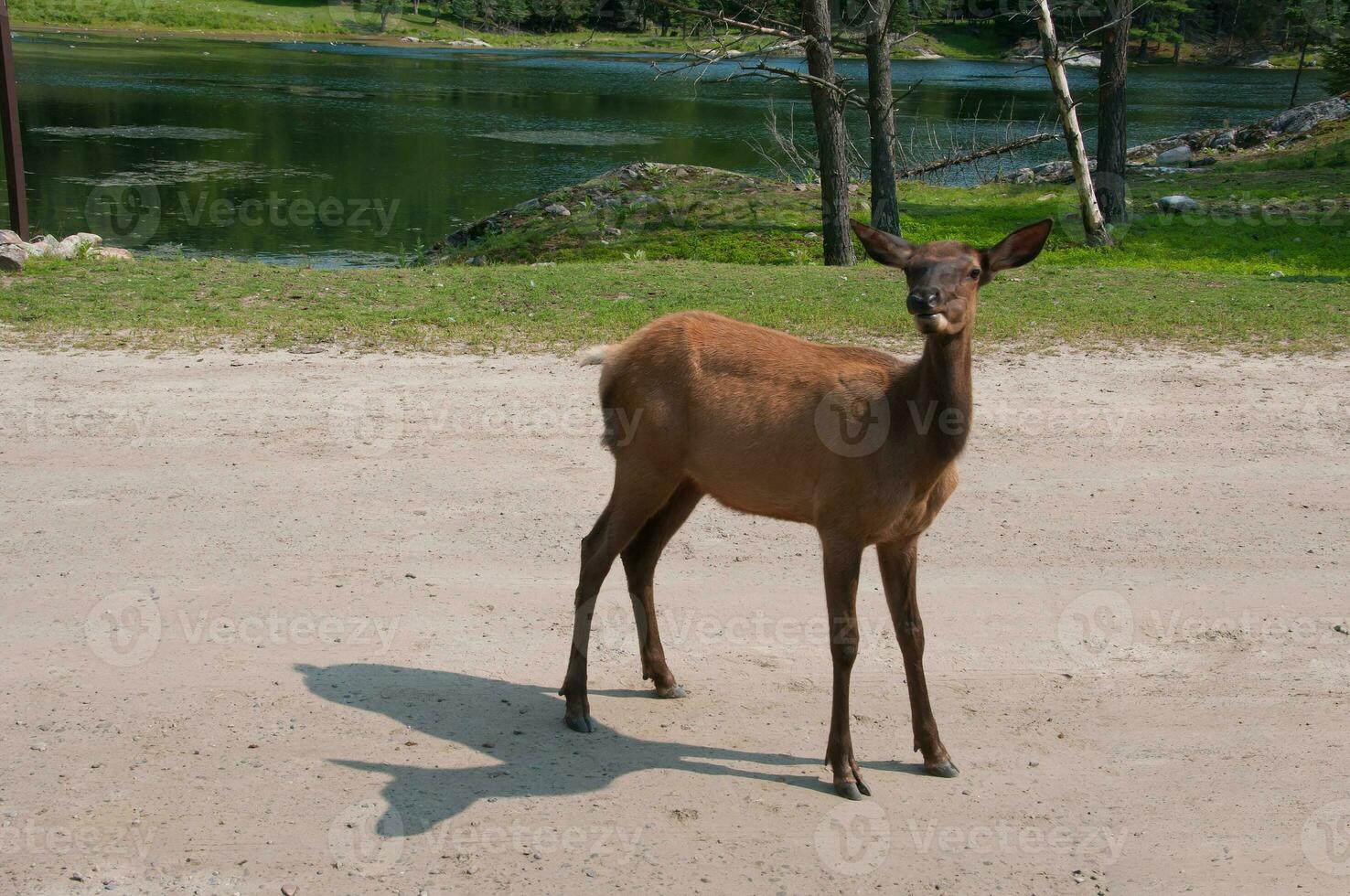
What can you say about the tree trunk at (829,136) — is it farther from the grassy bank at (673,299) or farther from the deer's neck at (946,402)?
the deer's neck at (946,402)

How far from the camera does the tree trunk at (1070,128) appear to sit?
60.2 feet

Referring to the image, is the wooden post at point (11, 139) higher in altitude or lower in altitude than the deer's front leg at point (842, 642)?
higher

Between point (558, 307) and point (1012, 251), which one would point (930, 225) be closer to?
point (558, 307)

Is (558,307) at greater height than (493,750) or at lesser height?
greater

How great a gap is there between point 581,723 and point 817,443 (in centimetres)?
173

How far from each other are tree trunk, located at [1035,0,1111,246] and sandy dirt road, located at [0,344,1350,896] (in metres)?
8.89

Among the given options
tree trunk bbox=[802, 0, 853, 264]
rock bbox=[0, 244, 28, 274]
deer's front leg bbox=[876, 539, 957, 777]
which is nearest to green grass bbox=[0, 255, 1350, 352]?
rock bbox=[0, 244, 28, 274]

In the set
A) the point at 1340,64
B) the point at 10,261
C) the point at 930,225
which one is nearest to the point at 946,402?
the point at 10,261

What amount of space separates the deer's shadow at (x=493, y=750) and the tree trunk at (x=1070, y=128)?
1456 cm

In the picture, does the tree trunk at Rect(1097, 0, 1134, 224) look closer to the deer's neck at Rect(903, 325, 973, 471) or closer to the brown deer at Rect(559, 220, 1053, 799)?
the brown deer at Rect(559, 220, 1053, 799)

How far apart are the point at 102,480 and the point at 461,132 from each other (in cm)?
3307

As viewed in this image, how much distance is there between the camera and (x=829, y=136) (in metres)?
18.4

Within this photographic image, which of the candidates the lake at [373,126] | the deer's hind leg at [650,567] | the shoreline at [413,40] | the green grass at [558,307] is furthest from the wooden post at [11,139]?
the shoreline at [413,40]

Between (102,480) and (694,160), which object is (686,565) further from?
(694,160)
